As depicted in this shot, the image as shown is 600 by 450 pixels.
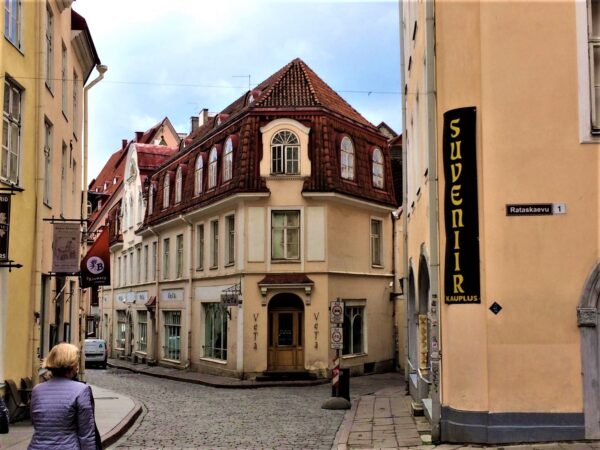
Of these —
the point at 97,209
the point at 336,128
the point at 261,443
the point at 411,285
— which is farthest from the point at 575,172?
the point at 97,209

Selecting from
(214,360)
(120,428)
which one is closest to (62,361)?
(120,428)

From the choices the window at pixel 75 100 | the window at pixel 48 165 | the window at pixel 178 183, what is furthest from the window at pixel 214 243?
the window at pixel 48 165

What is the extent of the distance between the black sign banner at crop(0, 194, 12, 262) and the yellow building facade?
1.27 ft

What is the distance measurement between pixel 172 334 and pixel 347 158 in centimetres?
1203

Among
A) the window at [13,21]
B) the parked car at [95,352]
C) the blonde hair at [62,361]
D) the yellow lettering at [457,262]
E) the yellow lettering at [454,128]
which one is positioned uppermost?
the window at [13,21]

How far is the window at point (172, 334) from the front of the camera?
Result: 33031mm

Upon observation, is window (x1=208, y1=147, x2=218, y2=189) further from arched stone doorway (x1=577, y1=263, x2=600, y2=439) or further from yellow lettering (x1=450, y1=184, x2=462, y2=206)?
arched stone doorway (x1=577, y1=263, x2=600, y2=439)

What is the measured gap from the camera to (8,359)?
509 inches

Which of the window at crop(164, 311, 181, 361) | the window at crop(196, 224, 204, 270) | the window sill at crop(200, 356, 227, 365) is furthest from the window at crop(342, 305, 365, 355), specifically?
the window at crop(164, 311, 181, 361)

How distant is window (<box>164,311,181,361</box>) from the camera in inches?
1300

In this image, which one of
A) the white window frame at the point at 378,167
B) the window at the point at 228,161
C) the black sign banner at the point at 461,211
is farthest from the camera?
the white window frame at the point at 378,167

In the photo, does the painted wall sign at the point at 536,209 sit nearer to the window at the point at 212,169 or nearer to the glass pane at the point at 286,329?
the glass pane at the point at 286,329

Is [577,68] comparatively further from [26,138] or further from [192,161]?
[192,161]

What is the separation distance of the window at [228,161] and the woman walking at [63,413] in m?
22.7
